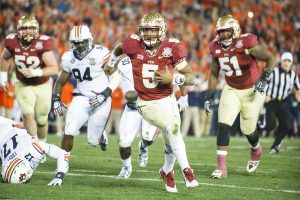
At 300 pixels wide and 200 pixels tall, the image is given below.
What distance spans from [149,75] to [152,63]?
0.37 feet

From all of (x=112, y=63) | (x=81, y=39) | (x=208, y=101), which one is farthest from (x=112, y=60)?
(x=208, y=101)

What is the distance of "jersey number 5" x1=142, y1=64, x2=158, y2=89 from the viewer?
7.29m

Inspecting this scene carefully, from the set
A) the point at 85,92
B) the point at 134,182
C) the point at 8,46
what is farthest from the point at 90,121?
the point at 8,46

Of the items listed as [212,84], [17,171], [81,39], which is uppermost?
[81,39]

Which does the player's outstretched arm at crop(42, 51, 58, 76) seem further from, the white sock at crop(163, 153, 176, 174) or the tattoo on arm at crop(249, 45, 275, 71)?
the white sock at crop(163, 153, 176, 174)

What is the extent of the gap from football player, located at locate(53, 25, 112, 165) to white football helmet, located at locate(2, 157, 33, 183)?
0.83 m

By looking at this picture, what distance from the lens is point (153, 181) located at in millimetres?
8164

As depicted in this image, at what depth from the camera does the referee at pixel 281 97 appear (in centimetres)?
1288

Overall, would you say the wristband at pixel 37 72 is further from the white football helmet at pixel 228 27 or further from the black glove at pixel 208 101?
the white football helmet at pixel 228 27

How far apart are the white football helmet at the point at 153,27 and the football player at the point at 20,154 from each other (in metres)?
1.44

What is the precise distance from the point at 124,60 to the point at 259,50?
1573 millimetres

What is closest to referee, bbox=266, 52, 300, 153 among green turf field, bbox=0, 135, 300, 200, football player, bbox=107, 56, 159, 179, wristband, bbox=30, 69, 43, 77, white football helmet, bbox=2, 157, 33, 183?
green turf field, bbox=0, 135, 300, 200

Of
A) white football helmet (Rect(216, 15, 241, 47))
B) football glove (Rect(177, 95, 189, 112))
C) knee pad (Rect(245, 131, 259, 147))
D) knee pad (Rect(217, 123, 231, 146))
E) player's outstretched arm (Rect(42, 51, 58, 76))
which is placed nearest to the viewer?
football glove (Rect(177, 95, 189, 112))

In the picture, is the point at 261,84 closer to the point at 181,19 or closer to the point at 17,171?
the point at 17,171
